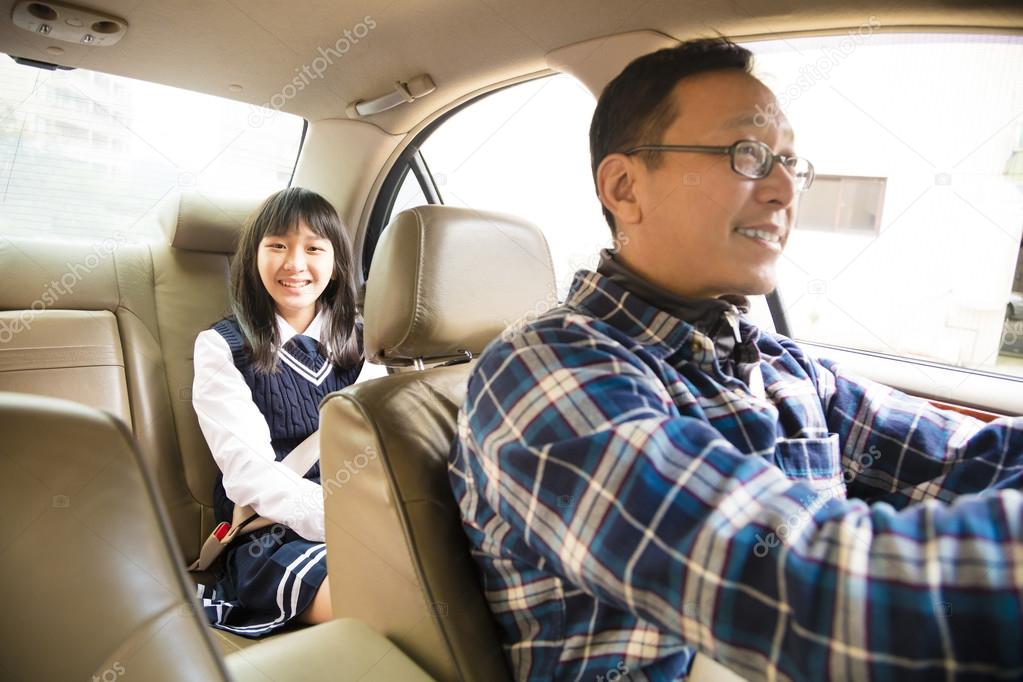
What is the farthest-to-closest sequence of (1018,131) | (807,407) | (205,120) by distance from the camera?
(205,120), (1018,131), (807,407)

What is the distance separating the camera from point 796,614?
0.50m

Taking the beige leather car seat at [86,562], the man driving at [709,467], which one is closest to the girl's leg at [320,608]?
the man driving at [709,467]

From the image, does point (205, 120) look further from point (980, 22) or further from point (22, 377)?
point (980, 22)

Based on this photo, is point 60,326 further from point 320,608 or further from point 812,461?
point 812,461

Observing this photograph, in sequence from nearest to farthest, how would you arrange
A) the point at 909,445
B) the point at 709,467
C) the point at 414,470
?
the point at 709,467 < the point at 414,470 < the point at 909,445

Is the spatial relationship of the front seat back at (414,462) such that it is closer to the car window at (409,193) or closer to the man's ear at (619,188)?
the man's ear at (619,188)

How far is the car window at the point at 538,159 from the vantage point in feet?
6.44

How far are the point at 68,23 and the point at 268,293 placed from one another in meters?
0.83

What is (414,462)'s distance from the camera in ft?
3.11

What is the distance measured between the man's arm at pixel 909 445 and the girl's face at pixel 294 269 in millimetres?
1330

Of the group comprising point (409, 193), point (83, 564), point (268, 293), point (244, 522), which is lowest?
point (244, 522)

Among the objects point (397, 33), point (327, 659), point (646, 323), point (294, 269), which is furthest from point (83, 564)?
point (397, 33)

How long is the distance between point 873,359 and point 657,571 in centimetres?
127

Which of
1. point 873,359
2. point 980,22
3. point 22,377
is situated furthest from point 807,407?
point 22,377
